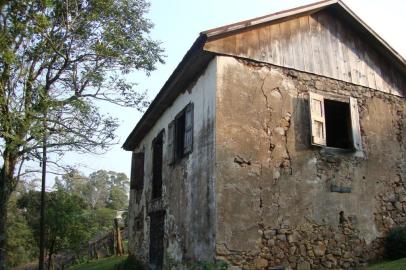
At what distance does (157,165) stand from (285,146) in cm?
561

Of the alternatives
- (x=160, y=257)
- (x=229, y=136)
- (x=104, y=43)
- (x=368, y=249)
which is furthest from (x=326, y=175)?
(x=104, y=43)

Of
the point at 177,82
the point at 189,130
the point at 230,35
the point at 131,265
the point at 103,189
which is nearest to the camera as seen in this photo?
the point at 230,35

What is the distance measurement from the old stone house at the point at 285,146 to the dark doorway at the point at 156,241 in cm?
34

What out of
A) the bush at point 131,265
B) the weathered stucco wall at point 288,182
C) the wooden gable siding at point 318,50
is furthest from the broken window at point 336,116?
the bush at point 131,265

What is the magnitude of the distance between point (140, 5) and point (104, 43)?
1.95 metres

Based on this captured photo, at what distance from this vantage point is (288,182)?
26.8ft

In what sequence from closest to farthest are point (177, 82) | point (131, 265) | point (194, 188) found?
point (194, 188)
point (177, 82)
point (131, 265)

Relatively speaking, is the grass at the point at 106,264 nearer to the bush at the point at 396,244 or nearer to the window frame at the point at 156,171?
the window frame at the point at 156,171

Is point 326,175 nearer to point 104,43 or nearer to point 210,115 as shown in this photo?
point 210,115

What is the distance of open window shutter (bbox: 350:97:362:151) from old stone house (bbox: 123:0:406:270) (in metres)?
0.04

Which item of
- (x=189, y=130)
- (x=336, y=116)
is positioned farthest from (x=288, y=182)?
(x=336, y=116)

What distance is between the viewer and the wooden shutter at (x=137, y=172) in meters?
14.4

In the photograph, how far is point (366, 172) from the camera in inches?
365

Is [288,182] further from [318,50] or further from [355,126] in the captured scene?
[318,50]
